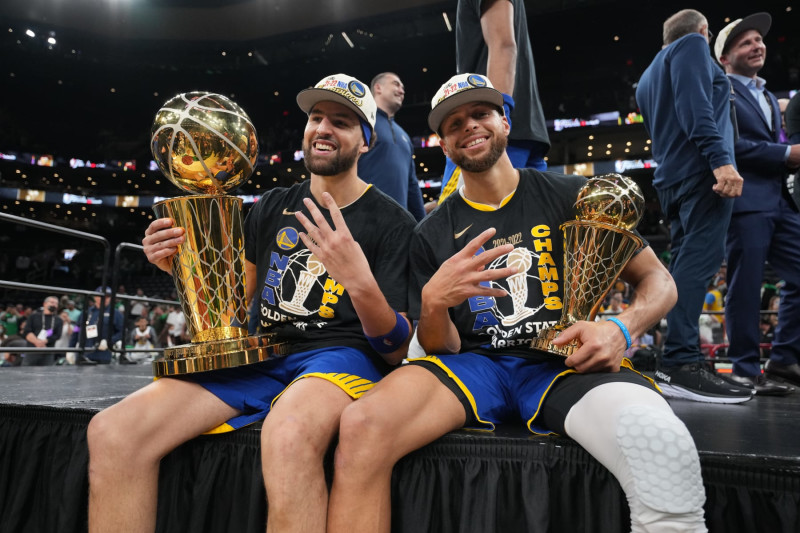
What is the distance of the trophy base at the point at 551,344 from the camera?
116cm

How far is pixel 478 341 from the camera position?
143cm

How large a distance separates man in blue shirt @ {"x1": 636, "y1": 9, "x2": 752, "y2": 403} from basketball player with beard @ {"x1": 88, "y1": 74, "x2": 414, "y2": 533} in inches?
45.6

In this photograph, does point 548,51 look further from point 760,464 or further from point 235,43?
point 760,464

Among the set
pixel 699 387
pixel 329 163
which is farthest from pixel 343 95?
pixel 699 387

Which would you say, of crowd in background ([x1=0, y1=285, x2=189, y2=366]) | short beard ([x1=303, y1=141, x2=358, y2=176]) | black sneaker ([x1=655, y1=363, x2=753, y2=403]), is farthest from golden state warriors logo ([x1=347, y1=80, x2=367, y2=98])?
crowd in background ([x1=0, y1=285, x2=189, y2=366])

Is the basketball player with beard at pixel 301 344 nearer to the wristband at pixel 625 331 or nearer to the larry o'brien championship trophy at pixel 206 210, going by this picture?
the larry o'brien championship trophy at pixel 206 210

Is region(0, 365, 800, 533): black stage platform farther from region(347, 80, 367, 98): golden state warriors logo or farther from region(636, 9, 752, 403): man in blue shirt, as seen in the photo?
region(347, 80, 367, 98): golden state warriors logo

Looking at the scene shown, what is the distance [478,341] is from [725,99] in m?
1.63

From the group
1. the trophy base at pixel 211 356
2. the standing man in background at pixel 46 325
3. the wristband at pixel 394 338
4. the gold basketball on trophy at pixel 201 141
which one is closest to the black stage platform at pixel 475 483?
the trophy base at pixel 211 356

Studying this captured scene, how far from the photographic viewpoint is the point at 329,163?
156 centimetres

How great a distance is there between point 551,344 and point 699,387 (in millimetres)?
1026

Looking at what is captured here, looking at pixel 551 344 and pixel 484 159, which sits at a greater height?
pixel 484 159

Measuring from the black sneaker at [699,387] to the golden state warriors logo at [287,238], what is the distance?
146 cm

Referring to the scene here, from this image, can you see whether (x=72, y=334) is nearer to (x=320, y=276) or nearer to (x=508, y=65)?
(x=320, y=276)
